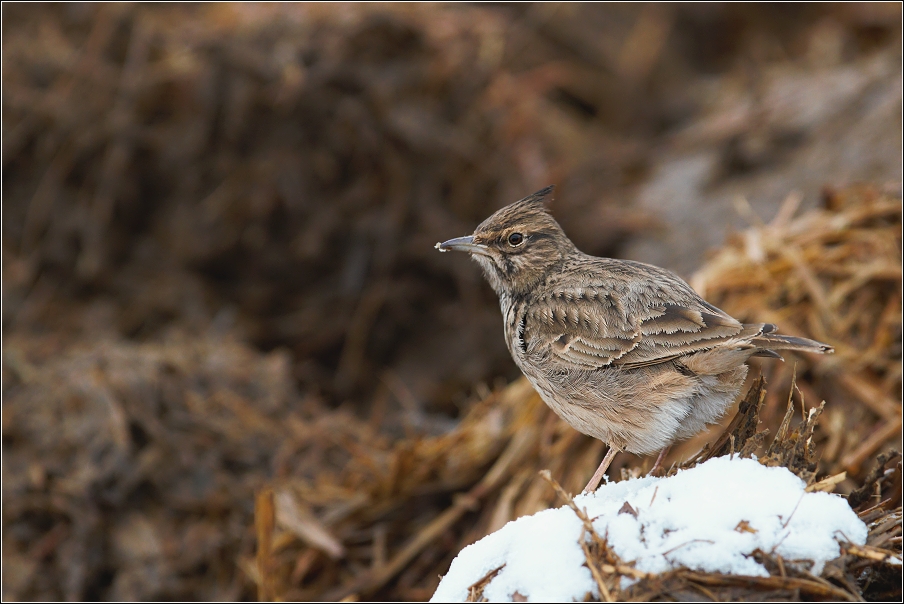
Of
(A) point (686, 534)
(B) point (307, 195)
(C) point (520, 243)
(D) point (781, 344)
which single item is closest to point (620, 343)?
(D) point (781, 344)

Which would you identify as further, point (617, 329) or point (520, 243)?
point (520, 243)

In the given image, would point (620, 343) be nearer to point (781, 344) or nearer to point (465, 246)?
point (781, 344)

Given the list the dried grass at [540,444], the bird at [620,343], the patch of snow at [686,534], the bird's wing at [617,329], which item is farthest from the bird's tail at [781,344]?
the dried grass at [540,444]

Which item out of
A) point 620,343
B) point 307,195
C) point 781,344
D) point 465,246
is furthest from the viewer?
point 307,195

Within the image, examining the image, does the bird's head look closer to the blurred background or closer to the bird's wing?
the bird's wing

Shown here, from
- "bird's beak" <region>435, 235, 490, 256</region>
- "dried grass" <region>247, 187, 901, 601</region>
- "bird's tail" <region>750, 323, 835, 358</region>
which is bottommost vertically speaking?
"dried grass" <region>247, 187, 901, 601</region>

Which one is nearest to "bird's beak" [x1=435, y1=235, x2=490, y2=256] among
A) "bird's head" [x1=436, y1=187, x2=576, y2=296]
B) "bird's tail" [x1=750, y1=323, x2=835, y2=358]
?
"bird's head" [x1=436, y1=187, x2=576, y2=296]

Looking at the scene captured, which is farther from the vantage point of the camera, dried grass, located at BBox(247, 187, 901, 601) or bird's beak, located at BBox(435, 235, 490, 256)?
dried grass, located at BBox(247, 187, 901, 601)

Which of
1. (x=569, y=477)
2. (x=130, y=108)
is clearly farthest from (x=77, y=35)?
(x=569, y=477)
